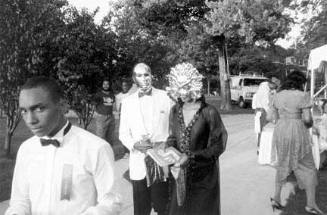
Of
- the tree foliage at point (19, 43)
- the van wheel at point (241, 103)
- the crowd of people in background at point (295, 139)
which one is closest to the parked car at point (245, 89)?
the van wheel at point (241, 103)

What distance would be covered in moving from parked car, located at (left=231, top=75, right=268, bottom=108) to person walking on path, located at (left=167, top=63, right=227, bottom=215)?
28.4m

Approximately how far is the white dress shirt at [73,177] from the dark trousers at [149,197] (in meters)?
2.49

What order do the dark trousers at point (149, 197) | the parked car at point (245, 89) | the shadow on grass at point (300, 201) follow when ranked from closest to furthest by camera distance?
the dark trousers at point (149, 197)
the shadow on grass at point (300, 201)
the parked car at point (245, 89)

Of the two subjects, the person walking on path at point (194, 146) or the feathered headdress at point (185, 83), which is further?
the feathered headdress at point (185, 83)

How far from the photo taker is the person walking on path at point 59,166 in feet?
8.04

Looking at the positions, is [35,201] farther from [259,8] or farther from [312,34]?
[312,34]

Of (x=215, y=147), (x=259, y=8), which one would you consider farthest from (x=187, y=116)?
(x=259, y=8)

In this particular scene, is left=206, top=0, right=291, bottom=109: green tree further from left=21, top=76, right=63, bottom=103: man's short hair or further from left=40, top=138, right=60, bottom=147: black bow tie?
left=40, top=138, right=60, bottom=147: black bow tie

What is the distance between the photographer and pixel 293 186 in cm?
800

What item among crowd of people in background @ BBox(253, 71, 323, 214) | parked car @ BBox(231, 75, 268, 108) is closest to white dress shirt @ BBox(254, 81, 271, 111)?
crowd of people in background @ BBox(253, 71, 323, 214)

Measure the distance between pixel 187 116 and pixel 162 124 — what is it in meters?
0.91

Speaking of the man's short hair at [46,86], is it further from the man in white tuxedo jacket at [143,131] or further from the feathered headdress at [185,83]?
the man in white tuxedo jacket at [143,131]

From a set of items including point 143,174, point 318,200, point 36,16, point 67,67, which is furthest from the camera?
Result: point 67,67

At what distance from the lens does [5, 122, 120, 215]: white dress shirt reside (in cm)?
245
